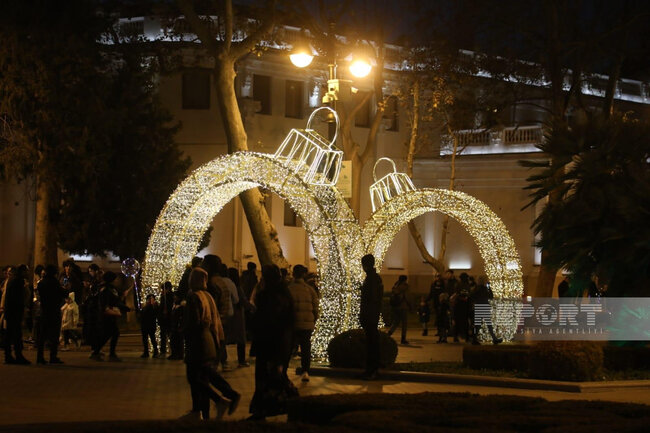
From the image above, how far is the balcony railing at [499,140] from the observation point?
4688cm

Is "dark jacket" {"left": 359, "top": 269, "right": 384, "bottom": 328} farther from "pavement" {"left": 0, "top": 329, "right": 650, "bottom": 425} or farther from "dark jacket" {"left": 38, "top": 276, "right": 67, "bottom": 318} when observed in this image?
"dark jacket" {"left": 38, "top": 276, "right": 67, "bottom": 318}

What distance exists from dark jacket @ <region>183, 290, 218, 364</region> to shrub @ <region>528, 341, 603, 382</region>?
6.95 meters

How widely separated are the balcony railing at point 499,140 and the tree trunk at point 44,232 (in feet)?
54.3

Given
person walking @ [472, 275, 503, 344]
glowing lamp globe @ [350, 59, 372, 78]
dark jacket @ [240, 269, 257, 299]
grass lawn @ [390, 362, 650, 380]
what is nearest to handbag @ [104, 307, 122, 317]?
dark jacket @ [240, 269, 257, 299]

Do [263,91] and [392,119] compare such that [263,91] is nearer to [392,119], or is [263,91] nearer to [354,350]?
[392,119]

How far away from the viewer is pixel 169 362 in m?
22.5

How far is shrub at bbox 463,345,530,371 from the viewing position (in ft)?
65.3

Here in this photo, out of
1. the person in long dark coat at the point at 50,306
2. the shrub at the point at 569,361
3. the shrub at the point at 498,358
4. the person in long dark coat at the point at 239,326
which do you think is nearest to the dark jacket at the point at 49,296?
the person in long dark coat at the point at 50,306

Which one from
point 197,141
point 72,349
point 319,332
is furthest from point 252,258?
point 319,332

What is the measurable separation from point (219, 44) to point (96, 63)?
1177cm

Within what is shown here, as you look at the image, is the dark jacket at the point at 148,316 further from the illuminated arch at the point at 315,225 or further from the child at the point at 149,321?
the illuminated arch at the point at 315,225

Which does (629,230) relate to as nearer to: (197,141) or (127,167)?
(127,167)

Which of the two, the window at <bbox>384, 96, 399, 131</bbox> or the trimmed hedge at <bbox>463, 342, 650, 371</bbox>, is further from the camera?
the window at <bbox>384, 96, 399, 131</bbox>

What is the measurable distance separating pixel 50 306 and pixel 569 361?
928cm
